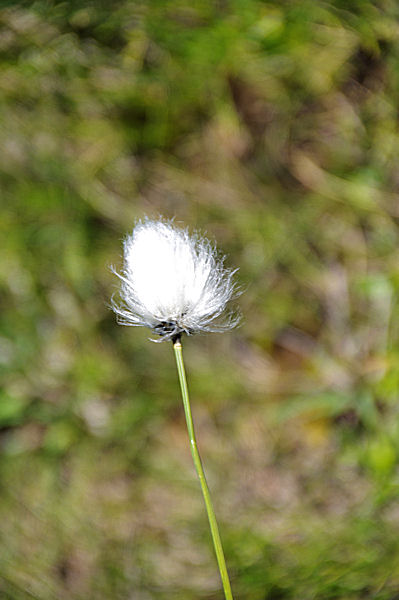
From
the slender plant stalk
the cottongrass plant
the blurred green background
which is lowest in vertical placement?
the slender plant stalk

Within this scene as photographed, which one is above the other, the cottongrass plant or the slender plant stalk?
the cottongrass plant

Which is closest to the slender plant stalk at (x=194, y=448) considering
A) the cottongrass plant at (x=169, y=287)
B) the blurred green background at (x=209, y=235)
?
the cottongrass plant at (x=169, y=287)

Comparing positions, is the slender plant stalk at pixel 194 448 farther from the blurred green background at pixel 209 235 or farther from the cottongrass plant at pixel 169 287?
the blurred green background at pixel 209 235

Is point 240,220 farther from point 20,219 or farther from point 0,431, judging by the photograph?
point 0,431

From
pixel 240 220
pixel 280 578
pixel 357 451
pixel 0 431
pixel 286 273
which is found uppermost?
pixel 240 220

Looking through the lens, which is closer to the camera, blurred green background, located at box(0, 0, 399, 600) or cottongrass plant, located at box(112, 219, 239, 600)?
cottongrass plant, located at box(112, 219, 239, 600)

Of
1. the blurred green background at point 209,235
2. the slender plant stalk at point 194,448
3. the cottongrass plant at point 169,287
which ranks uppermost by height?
the blurred green background at point 209,235

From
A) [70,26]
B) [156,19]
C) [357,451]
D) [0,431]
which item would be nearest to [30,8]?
[70,26]

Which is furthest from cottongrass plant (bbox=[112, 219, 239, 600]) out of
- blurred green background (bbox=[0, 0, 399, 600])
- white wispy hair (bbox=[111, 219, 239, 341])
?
blurred green background (bbox=[0, 0, 399, 600])

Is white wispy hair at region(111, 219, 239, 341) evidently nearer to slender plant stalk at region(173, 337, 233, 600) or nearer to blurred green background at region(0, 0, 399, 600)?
slender plant stalk at region(173, 337, 233, 600)
